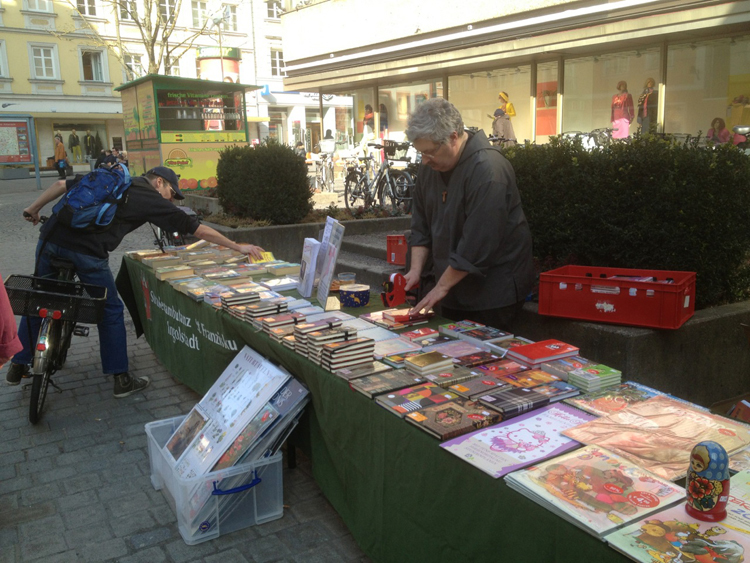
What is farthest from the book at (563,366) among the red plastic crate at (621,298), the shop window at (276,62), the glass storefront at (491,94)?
the shop window at (276,62)

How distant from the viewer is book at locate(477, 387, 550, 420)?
215cm

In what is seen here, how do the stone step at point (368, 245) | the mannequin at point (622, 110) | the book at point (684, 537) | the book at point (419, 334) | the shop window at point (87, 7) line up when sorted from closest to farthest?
1. the book at point (684, 537)
2. the book at point (419, 334)
3. the stone step at point (368, 245)
4. the mannequin at point (622, 110)
5. the shop window at point (87, 7)

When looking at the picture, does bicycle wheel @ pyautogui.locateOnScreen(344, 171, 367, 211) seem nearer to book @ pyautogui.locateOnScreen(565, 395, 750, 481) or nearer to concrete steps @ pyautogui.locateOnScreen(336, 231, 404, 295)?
concrete steps @ pyautogui.locateOnScreen(336, 231, 404, 295)

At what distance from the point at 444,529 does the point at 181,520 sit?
5.07 feet

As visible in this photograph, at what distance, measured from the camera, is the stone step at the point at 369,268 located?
249 inches

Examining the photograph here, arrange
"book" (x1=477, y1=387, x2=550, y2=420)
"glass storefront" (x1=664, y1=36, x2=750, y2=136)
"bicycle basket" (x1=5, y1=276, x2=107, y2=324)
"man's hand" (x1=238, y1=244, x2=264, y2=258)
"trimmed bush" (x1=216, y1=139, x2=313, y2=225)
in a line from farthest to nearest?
"glass storefront" (x1=664, y1=36, x2=750, y2=136) < "trimmed bush" (x1=216, y1=139, x2=313, y2=225) < "man's hand" (x1=238, y1=244, x2=264, y2=258) < "bicycle basket" (x1=5, y1=276, x2=107, y2=324) < "book" (x1=477, y1=387, x2=550, y2=420)

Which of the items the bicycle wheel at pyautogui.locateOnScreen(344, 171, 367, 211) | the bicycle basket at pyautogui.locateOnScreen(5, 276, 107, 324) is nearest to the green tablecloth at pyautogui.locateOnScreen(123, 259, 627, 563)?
the bicycle basket at pyautogui.locateOnScreen(5, 276, 107, 324)

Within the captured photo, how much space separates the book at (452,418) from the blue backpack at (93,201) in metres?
3.02

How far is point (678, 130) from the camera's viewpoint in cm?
1323

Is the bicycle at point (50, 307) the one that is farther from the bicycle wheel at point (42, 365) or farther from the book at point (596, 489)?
the book at point (596, 489)

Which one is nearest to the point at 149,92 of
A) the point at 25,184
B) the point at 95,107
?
the point at 25,184

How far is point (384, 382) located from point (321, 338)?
0.43 meters

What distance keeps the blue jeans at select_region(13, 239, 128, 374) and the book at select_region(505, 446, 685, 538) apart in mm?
3678

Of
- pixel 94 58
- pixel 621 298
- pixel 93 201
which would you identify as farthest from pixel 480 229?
pixel 94 58
